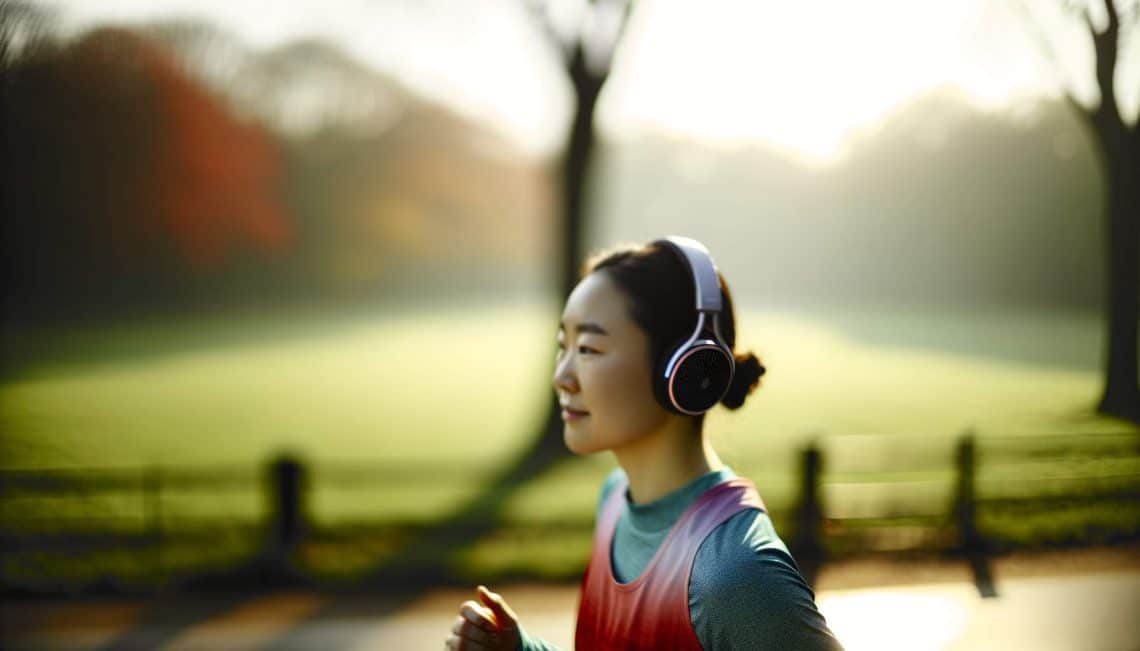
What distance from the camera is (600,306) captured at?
63.9 inches

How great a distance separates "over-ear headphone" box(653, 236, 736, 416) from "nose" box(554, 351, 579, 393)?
0.16 m

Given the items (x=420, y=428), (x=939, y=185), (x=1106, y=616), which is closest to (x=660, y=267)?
(x=1106, y=616)

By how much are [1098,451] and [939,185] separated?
15.5ft

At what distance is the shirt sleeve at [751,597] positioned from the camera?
1.20 m

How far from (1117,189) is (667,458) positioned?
5.15ft

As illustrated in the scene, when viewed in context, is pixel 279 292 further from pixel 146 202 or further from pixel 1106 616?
pixel 1106 616

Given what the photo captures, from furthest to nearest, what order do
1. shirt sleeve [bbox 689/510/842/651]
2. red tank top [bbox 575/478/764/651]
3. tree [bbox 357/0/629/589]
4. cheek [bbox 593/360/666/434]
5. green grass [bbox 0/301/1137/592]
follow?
tree [bbox 357/0/629/589], green grass [bbox 0/301/1137/592], cheek [bbox 593/360/666/434], red tank top [bbox 575/478/764/651], shirt sleeve [bbox 689/510/842/651]

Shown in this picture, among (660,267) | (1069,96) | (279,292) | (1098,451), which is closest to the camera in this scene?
(660,267)

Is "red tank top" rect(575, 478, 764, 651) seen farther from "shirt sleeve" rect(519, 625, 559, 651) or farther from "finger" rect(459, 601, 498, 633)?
"finger" rect(459, 601, 498, 633)

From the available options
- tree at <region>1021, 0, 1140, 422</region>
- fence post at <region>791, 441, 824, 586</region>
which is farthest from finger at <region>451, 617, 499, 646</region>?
fence post at <region>791, 441, 824, 586</region>

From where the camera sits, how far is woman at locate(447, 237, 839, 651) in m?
1.39

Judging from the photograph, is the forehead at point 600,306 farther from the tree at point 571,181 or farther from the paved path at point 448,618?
the tree at point 571,181

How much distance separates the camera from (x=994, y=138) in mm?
5473

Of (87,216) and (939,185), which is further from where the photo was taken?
(87,216)
